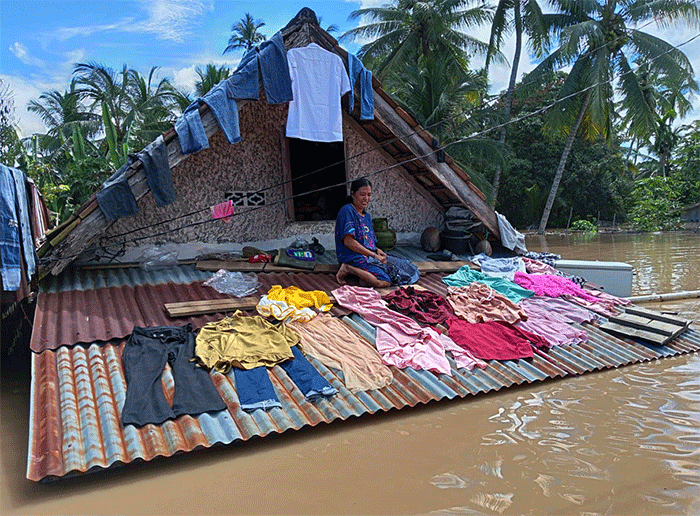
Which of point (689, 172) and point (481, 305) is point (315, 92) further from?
point (689, 172)

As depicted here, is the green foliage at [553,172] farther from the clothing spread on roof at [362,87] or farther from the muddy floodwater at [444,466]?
the muddy floodwater at [444,466]

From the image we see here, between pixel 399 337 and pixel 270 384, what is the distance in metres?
1.48

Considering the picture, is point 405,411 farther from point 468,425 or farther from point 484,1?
point 484,1

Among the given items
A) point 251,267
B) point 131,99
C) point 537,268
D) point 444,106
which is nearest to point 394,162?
point 537,268

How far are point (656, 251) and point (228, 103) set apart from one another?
50.7ft

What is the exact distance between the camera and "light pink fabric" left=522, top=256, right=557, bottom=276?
23.3 feet

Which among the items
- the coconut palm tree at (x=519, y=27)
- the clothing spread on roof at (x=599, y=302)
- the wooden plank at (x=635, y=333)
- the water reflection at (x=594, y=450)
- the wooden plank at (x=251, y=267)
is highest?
the coconut palm tree at (x=519, y=27)

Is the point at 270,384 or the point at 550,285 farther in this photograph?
the point at 550,285

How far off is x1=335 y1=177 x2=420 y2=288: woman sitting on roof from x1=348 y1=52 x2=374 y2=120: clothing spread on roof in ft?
3.52

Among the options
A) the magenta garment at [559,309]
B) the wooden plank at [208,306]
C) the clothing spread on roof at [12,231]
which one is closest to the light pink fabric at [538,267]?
the magenta garment at [559,309]

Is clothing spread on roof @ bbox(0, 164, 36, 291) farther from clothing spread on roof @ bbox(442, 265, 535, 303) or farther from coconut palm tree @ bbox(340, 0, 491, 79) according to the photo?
coconut palm tree @ bbox(340, 0, 491, 79)

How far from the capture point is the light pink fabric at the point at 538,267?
7.10 metres

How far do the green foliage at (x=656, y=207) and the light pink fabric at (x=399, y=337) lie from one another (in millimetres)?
22854

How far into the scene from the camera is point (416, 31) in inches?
736
